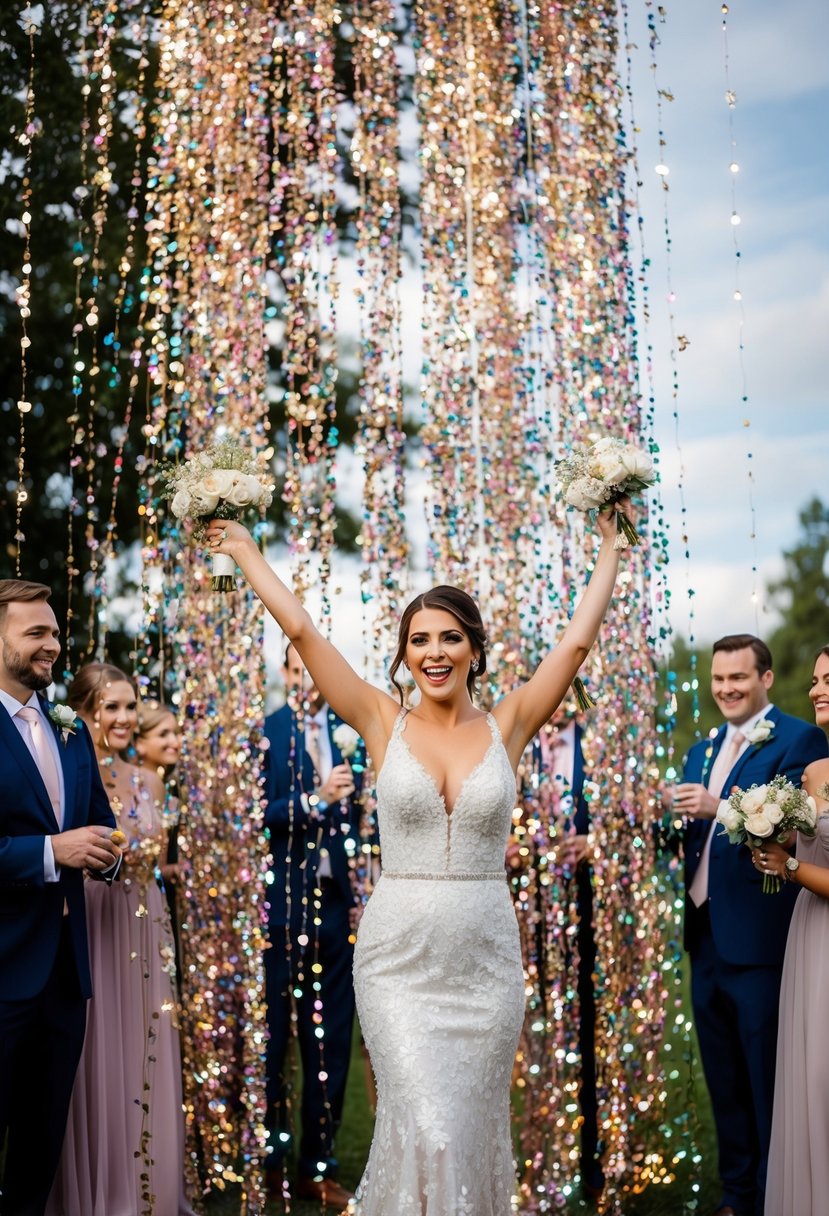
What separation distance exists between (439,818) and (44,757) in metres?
1.42

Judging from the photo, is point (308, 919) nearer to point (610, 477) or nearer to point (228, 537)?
point (228, 537)

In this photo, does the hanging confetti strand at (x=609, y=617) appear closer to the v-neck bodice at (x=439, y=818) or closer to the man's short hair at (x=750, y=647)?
the man's short hair at (x=750, y=647)

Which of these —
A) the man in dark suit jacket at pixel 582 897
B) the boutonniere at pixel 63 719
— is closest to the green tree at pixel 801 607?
the man in dark suit jacket at pixel 582 897

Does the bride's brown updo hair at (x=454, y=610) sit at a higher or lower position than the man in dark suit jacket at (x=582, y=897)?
higher

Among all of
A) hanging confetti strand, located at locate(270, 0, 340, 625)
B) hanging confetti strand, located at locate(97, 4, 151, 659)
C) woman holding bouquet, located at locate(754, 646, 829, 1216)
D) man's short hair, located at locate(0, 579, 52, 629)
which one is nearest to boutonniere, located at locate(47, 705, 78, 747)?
man's short hair, located at locate(0, 579, 52, 629)

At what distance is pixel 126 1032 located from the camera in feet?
15.4

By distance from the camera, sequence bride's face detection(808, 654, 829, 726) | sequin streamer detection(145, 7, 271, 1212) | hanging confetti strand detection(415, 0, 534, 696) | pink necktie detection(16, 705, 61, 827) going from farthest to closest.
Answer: hanging confetti strand detection(415, 0, 534, 696) → sequin streamer detection(145, 7, 271, 1212) → bride's face detection(808, 654, 829, 726) → pink necktie detection(16, 705, 61, 827)

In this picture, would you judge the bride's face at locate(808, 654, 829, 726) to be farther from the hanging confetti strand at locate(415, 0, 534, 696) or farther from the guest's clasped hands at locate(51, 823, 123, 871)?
the guest's clasped hands at locate(51, 823, 123, 871)

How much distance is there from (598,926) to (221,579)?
2255 mm

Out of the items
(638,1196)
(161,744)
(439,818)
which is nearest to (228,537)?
(439,818)

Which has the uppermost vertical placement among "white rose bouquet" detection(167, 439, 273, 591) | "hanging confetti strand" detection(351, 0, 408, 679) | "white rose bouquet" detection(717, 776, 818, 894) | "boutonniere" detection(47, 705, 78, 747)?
"hanging confetti strand" detection(351, 0, 408, 679)

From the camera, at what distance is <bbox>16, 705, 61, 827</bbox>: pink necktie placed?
4180mm

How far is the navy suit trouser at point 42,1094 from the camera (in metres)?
4.07

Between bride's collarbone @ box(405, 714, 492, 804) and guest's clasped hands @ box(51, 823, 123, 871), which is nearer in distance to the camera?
bride's collarbone @ box(405, 714, 492, 804)
